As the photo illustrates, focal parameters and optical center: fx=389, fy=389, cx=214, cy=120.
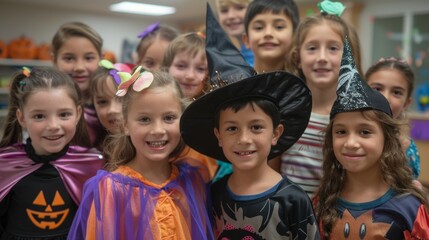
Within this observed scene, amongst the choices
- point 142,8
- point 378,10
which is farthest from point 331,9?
point 142,8

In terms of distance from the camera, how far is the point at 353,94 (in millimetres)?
1658

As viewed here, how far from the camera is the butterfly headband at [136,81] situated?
1667 mm

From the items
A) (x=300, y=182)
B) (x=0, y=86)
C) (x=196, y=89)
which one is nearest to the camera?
(x=300, y=182)

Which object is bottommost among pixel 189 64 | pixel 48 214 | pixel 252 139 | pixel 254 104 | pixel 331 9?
pixel 48 214

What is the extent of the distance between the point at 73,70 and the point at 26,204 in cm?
110

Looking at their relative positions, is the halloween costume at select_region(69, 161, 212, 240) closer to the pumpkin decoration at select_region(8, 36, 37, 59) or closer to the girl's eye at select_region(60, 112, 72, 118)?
the girl's eye at select_region(60, 112, 72, 118)

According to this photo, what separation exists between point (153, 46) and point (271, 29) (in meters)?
0.89

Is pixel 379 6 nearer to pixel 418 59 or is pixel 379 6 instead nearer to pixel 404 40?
pixel 404 40

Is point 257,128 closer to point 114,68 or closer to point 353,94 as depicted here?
point 353,94

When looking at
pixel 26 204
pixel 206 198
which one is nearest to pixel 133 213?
pixel 206 198

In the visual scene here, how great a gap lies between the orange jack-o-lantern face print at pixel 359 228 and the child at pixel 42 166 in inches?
47.9

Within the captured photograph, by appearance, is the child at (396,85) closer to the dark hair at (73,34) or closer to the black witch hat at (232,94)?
the black witch hat at (232,94)

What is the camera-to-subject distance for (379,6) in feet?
24.9

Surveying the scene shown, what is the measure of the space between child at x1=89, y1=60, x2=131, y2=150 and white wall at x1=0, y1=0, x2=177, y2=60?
25.7 feet
